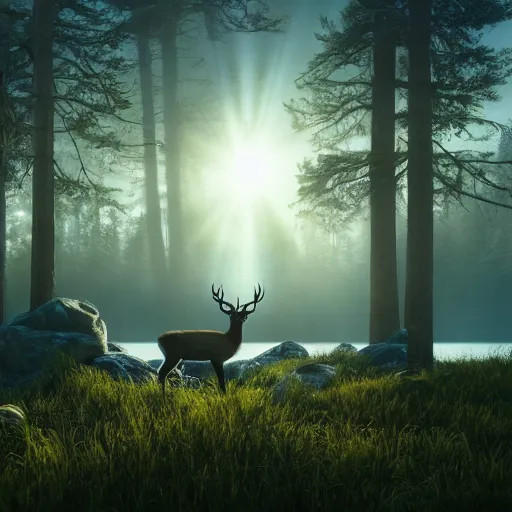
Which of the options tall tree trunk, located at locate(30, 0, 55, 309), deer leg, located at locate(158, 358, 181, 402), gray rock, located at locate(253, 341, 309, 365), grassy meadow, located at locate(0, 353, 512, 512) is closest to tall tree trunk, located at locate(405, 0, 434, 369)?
grassy meadow, located at locate(0, 353, 512, 512)

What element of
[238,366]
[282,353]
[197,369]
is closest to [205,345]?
[197,369]

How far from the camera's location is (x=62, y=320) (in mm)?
13484

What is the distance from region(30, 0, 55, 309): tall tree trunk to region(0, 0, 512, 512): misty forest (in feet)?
0.17

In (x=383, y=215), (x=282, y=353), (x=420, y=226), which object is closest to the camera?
(x=420, y=226)

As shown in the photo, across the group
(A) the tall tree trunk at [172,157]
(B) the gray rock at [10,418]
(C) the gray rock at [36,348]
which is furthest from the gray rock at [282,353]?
(A) the tall tree trunk at [172,157]

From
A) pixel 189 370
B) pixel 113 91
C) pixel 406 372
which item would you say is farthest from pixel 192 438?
pixel 113 91

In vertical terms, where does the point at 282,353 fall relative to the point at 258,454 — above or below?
below

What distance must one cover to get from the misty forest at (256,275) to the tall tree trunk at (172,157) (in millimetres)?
110

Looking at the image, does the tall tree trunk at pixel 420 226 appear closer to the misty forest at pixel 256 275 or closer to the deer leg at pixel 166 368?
the misty forest at pixel 256 275

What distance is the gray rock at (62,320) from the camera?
1345cm

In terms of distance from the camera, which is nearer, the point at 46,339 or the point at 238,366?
the point at 46,339

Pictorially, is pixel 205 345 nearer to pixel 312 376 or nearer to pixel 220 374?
pixel 220 374

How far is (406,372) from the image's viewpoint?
11.1 m

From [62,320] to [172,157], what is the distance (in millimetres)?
20677
